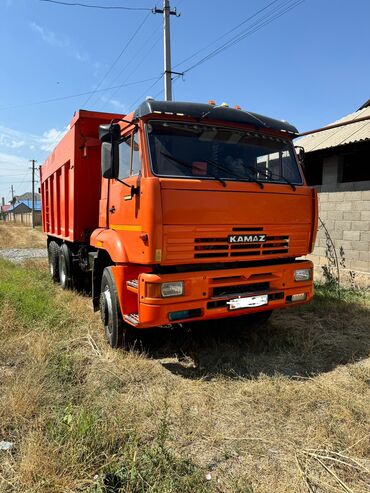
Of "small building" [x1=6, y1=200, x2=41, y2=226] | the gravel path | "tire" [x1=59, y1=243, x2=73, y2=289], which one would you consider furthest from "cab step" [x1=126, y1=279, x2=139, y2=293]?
"small building" [x1=6, y1=200, x2=41, y2=226]

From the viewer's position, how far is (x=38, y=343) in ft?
14.4

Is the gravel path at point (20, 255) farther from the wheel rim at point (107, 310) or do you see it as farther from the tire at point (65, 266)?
the wheel rim at point (107, 310)

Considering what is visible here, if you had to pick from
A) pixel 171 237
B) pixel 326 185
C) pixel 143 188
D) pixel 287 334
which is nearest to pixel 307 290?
pixel 287 334

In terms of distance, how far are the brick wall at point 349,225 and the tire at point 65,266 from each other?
212 inches

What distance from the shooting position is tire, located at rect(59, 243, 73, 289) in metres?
7.41

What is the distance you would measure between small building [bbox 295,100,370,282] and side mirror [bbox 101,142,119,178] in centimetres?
542

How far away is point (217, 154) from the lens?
13.6ft

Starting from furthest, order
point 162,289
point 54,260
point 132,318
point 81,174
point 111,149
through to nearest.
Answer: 1. point 54,260
2. point 81,174
3. point 111,149
4. point 132,318
5. point 162,289

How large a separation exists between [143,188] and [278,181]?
1598 mm

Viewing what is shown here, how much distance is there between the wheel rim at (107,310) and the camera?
463 centimetres

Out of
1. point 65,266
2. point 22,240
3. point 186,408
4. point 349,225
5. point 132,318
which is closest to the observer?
point 186,408

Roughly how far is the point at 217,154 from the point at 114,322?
7.16ft

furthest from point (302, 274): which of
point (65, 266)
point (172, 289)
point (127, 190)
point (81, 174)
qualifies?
point (65, 266)

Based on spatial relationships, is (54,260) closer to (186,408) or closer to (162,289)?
(162,289)
